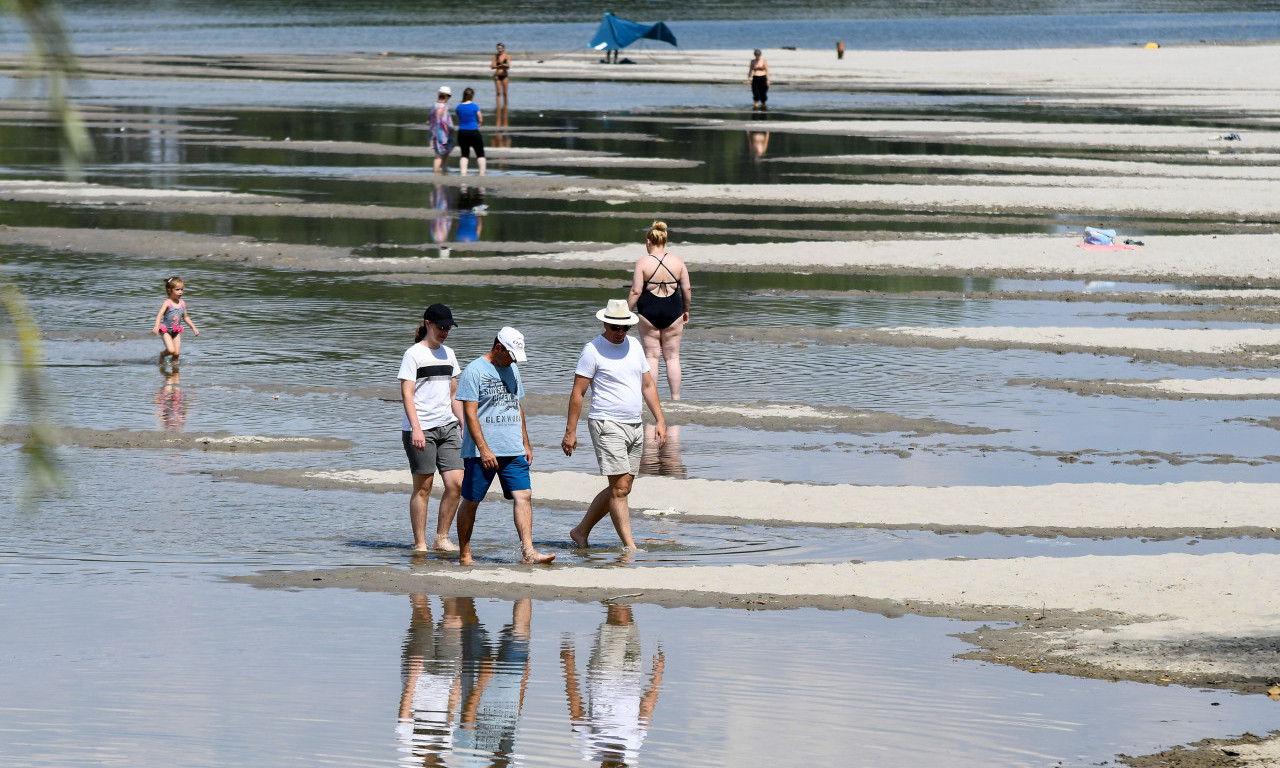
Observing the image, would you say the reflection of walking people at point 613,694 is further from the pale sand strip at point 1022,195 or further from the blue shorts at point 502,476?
the pale sand strip at point 1022,195

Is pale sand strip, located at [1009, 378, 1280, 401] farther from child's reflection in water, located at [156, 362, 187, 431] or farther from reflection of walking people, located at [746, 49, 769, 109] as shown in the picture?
reflection of walking people, located at [746, 49, 769, 109]

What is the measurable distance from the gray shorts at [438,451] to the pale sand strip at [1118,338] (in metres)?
9.30

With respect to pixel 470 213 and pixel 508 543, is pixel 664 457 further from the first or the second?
pixel 470 213

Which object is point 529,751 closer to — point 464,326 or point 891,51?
point 464,326

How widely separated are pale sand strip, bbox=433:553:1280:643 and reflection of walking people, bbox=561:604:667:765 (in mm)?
980

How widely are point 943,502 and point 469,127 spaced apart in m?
23.5

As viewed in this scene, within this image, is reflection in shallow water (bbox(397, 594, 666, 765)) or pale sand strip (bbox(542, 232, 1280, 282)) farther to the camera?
pale sand strip (bbox(542, 232, 1280, 282))

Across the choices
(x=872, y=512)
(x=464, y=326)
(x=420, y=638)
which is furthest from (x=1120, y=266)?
(x=420, y=638)

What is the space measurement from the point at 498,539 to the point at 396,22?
11756 centimetres

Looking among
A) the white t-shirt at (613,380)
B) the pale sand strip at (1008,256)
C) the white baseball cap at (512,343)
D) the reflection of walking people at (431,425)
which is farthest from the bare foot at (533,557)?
the pale sand strip at (1008,256)

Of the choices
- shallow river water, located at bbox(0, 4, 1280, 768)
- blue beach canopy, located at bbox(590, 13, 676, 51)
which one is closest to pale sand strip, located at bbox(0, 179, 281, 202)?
shallow river water, located at bbox(0, 4, 1280, 768)

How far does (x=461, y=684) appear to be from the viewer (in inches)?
339

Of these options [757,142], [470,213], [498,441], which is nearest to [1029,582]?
[498,441]

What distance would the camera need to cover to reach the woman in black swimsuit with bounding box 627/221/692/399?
49.9 feet
